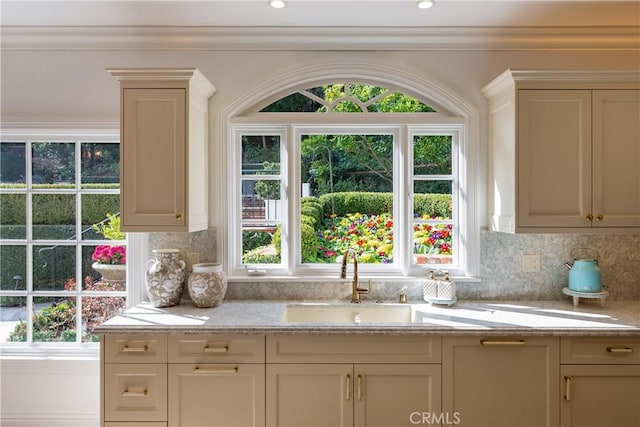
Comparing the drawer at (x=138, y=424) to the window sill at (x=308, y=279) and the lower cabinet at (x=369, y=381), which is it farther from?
the window sill at (x=308, y=279)

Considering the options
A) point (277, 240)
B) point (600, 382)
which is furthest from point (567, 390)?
point (277, 240)

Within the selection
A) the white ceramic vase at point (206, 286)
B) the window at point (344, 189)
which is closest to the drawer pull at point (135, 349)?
the white ceramic vase at point (206, 286)

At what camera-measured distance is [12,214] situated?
2602 millimetres

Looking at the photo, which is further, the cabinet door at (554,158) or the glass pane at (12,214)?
the glass pane at (12,214)

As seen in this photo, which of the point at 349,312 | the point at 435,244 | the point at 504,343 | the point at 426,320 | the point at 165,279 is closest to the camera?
the point at 504,343

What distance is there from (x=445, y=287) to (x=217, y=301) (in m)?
1.35

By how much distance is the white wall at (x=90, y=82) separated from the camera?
8.18 ft

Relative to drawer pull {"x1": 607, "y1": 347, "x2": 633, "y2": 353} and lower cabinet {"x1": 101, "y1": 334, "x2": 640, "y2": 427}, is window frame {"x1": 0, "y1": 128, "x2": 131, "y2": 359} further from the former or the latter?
drawer pull {"x1": 607, "y1": 347, "x2": 633, "y2": 353}

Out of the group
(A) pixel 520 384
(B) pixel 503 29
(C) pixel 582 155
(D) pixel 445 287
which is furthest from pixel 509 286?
(B) pixel 503 29

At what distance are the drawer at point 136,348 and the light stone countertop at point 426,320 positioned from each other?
0.05 meters

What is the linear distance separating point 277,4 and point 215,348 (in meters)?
1.87

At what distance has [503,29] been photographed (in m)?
2.44

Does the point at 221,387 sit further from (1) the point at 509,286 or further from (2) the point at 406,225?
(1) the point at 509,286

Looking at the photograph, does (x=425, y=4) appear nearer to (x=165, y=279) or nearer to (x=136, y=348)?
(x=165, y=279)
